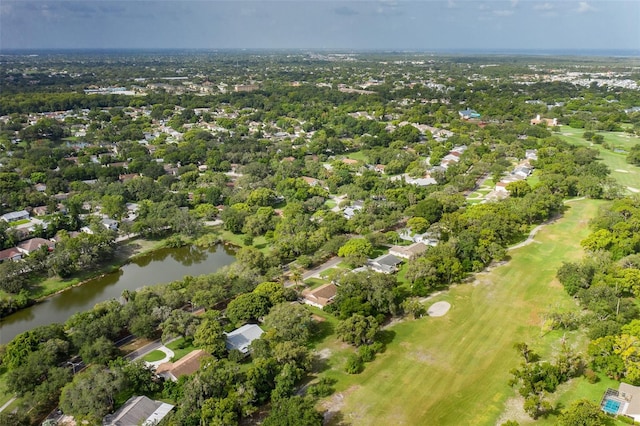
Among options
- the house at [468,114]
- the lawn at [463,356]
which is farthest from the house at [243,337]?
the house at [468,114]

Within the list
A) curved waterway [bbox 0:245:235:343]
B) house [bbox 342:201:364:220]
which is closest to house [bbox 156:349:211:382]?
curved waterway [bbox 0:245:235:343]

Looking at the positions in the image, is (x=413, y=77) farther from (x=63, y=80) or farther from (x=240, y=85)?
(x=63, y=80)

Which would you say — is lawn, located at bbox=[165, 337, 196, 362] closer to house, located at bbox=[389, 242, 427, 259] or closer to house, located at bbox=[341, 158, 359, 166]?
house, located at bbox=[389, 242, 427, 259]

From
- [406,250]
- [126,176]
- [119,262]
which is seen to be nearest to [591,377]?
[406,250]

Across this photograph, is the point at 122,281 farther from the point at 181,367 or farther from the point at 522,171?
the point at 522,171

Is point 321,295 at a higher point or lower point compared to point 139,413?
higher

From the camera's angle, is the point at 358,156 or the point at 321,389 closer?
the point at 321,389
